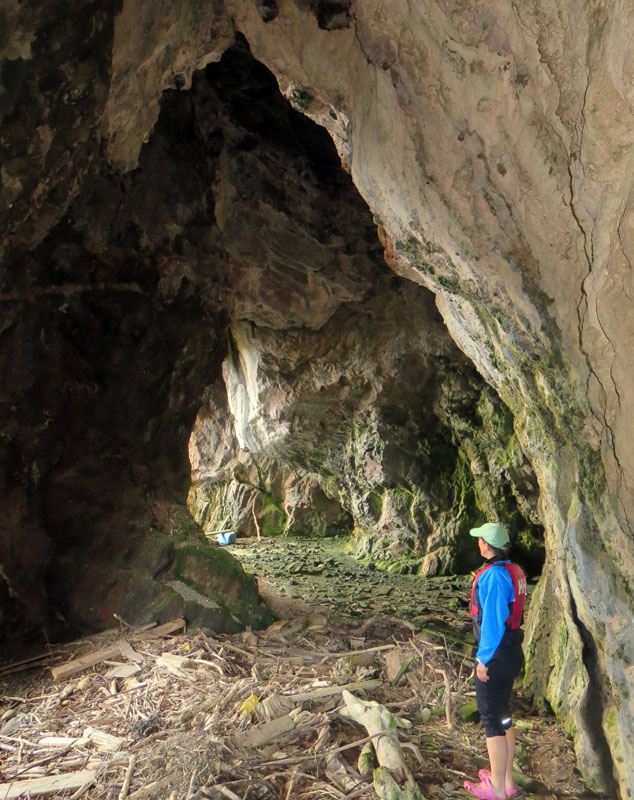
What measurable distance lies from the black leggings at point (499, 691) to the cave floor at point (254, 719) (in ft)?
1.24

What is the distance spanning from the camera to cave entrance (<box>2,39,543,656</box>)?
4.92 m

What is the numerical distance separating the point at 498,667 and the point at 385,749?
73 centimetres

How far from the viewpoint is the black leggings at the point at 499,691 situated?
279cm

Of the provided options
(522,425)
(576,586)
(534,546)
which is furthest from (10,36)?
(534,546)

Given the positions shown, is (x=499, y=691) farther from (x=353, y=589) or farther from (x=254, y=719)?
(x=353, y=589)

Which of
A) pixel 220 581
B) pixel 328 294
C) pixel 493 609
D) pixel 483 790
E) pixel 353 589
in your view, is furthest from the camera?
pixel 328 294

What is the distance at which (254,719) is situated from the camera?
3.08 m

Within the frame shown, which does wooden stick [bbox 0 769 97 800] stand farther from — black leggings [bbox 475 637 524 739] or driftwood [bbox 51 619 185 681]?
black leggings [bbox 475 637 524 739]

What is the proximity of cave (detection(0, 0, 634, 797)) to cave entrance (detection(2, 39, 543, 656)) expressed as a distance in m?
0.03

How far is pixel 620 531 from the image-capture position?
2.75m

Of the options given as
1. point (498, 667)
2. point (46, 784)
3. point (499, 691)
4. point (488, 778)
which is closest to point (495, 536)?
point (498, 667)

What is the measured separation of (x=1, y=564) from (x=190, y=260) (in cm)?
366

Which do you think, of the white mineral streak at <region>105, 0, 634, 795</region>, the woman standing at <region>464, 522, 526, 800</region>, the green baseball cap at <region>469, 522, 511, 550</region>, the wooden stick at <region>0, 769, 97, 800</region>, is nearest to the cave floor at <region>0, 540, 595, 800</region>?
the wooden stick at <region>0, 769, 97, 800</region>

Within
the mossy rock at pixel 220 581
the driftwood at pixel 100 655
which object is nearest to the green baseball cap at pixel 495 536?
the driftwood at pixel 100 655
